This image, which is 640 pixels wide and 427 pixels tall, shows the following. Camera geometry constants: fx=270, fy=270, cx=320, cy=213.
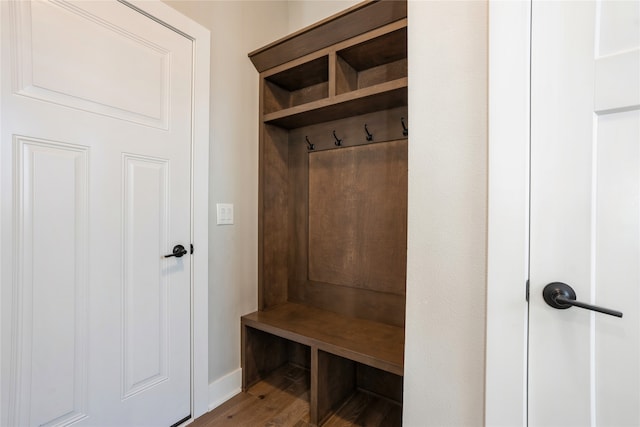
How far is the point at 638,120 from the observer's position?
0.63 m

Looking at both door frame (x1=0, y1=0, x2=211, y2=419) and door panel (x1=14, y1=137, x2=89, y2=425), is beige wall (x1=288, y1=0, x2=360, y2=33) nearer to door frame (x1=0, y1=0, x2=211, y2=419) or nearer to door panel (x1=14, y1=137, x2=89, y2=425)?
door frame (x1=0, y1=0, x2=211, y2=419)

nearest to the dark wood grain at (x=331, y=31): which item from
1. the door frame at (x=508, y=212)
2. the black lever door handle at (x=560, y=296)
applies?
the door frame at (x=508, y=212)

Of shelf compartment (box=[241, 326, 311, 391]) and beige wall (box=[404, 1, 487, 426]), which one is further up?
beige wall (box=[404, 1, 487, 426])

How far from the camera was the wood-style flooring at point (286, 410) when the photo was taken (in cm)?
144

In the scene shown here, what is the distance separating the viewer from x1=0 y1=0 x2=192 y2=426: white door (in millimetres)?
937

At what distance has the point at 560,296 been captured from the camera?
69 centimetres

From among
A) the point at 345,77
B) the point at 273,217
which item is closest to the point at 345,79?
the point at 345,77

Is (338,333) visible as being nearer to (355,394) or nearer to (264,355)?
(355,394)

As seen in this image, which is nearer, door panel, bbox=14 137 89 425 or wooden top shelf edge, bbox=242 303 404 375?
door panel, bbox=14 137 89 425

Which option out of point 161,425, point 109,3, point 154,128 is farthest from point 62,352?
point 109,3

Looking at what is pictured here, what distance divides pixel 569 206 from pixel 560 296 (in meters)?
0.23

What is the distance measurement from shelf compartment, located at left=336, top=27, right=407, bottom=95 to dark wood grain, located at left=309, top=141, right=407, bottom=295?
0.39 m

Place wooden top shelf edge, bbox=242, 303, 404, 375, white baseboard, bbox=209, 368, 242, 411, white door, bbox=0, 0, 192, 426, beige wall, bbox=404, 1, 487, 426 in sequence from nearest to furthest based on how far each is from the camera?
beige wall, bbox=404, 1, 487, 426, white door, bbox=0, 0, 192, 426, wooden top shelf edge, bbox=242, 303, 404, 375, white baseboard, bbox=209, 368, 242, 411

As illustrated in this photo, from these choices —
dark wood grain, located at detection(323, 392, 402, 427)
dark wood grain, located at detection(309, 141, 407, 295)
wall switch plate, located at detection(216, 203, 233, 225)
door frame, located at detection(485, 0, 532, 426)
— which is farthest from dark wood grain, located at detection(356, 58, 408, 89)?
dark wood grain, located at detection(323, 392, 402, 427)
